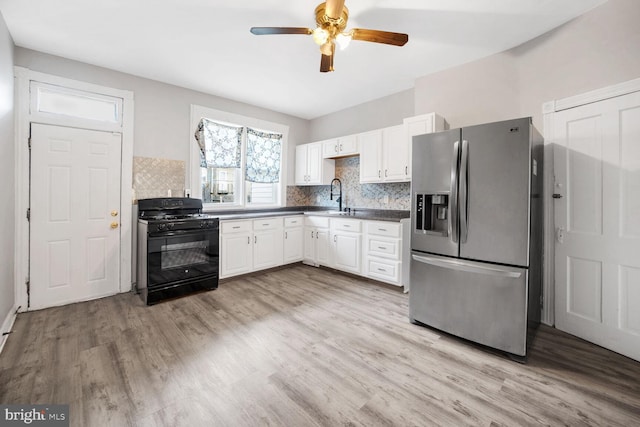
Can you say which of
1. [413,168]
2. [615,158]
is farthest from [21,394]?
[615,158]

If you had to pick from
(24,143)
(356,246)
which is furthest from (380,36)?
(24,143)

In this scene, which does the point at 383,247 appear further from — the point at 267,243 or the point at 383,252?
the point at 267,243

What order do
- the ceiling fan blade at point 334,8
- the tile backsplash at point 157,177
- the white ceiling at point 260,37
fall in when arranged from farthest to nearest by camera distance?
the tile backsplash at point 157,177
the white ceiling at point 260,37
the ceiling fan blade at point 334,8

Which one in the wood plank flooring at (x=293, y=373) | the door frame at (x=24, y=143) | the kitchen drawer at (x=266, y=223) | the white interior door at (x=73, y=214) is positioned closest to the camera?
the wood plank flooring at (x=293, y=373)

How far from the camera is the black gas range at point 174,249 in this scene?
9.93 feet

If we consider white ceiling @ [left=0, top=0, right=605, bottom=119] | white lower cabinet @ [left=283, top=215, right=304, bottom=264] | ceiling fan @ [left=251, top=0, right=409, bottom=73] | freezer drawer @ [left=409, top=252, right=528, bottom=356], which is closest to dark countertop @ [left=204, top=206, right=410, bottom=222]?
white lower cabinet @ [left=283, top=215, right=304, bottom=264]

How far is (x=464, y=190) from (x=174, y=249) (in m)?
3.17

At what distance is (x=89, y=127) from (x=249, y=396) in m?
3.39

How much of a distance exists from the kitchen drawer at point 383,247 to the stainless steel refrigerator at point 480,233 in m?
0.86

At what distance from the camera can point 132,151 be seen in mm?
3367

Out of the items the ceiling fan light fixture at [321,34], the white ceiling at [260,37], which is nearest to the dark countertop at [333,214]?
the white ceiling at [260,37]

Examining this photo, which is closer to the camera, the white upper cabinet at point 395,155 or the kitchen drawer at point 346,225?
the white upper cabinet at point 395,155

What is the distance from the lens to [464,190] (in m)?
2.25

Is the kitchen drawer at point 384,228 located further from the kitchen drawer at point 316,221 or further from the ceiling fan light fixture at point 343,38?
the ceiling fan light fixture at point 343,38
